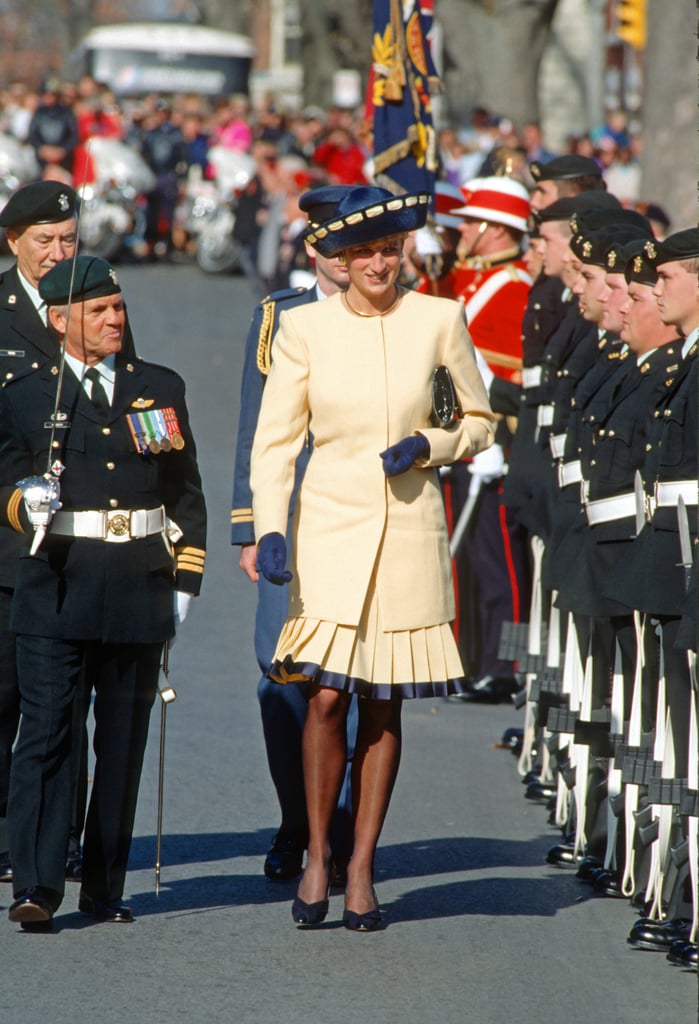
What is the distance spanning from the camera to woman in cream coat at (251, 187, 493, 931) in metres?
5.91

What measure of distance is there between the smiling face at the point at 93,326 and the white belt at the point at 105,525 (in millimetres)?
456

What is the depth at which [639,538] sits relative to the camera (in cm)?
609

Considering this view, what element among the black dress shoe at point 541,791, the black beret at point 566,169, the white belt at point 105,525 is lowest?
the black dress shoe at point 541,791

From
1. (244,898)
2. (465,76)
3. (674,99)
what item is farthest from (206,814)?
(465,76)

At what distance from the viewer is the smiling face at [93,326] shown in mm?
5961

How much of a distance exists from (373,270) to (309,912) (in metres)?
1.85

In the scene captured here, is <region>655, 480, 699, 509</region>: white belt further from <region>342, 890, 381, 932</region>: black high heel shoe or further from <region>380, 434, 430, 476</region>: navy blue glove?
<region>342, 890, 381, 932</region>: black high heel shoe

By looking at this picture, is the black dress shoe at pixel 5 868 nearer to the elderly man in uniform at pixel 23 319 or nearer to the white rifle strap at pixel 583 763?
the elderly man in uniform at pixel 23 319

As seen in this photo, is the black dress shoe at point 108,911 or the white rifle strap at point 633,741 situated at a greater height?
the white rifle strap at point 633,741

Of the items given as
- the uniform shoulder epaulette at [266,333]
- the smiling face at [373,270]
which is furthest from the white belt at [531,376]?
the smiling face at [373,270]

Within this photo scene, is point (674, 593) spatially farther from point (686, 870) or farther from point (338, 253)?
point (338, 253)

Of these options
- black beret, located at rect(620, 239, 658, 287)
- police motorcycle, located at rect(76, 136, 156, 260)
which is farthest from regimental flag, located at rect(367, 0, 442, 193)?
police motorcycle, located at rect(76, 136, 156, 260)

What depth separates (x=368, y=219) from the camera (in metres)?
5.89

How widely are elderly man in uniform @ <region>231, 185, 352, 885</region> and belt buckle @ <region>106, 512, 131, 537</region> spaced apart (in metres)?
0.68
